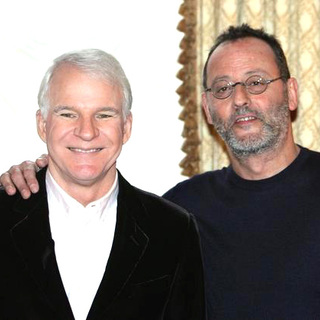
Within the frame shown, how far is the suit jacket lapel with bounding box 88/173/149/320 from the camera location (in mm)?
2199

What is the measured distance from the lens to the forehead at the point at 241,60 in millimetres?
2803

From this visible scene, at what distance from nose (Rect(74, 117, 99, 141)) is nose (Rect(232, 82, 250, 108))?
74 centimetres

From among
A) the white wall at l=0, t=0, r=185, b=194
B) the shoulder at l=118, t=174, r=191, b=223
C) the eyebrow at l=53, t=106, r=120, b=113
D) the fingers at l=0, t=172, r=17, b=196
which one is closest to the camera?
the eyebrow at l=53, t=106, r=120, b=113

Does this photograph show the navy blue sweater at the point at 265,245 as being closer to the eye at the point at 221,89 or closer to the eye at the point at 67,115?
the eye at the point at 221,89

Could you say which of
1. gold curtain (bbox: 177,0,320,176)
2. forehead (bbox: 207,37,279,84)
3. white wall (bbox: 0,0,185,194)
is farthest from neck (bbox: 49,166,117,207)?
white wall (bbox: 0,0,185,194)

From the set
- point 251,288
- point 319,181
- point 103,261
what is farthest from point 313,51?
point 103,261

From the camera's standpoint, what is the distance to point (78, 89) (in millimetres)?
2236

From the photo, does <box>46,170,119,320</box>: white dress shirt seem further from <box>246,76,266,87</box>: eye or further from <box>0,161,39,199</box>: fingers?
<box>246,76,266,87</box>: eye

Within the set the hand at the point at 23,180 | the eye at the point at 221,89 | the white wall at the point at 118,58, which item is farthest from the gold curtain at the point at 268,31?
the hand at the point at 23,180

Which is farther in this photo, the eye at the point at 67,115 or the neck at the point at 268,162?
the neck at the point at 268,162

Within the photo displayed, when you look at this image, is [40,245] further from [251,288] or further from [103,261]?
[251,288]

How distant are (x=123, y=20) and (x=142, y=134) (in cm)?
73

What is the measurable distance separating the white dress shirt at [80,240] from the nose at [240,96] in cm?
68

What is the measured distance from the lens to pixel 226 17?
12.8ft
